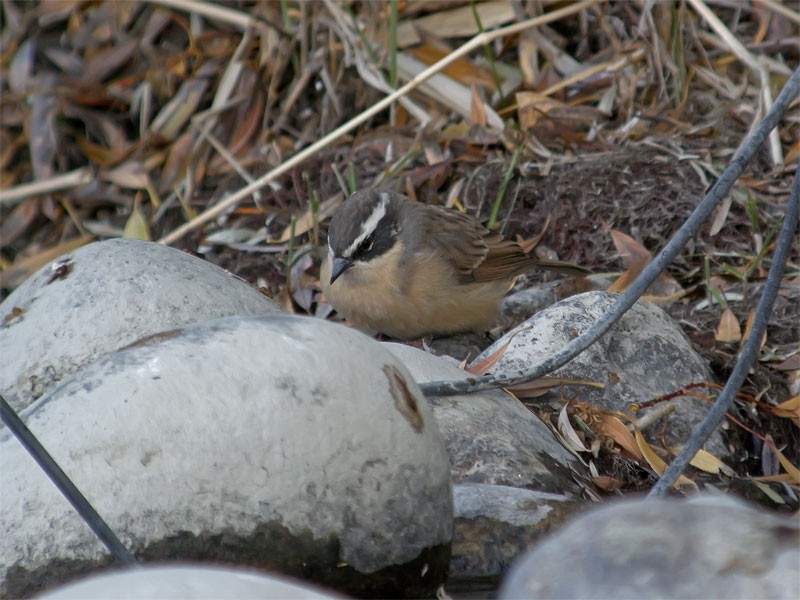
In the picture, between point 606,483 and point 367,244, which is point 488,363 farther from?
point 367,244

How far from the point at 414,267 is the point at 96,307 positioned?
7.59ft

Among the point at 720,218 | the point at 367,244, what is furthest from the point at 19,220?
the point at 720,218

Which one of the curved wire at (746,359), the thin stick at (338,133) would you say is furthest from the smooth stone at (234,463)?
the thin stick at (338,133)

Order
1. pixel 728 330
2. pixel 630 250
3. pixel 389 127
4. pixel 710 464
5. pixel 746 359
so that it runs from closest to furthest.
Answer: pixel 746 359, pixel 710 464, pixel 728 330, pixel 630 250, pixel 389 127

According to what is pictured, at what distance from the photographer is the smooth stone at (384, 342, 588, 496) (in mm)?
4246

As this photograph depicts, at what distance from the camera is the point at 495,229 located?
7121 millimetres

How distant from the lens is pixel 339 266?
6059mm

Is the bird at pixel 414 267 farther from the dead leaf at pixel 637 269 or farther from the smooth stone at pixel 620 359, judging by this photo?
the smooth stone at pixel 620 359

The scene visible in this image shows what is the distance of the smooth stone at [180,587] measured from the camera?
2195 millimetres

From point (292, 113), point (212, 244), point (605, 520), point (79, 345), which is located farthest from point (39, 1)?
point (605, 520)

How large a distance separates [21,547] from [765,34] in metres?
5.99

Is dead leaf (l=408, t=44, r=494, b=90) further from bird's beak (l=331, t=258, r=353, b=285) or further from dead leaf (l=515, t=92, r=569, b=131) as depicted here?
bird's beak (l=331, t=258, r=353, b=285)

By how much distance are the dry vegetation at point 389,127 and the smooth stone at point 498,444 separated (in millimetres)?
1716

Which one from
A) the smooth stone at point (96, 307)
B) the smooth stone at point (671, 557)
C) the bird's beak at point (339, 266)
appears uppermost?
the smooth stone at point (671, 557)
